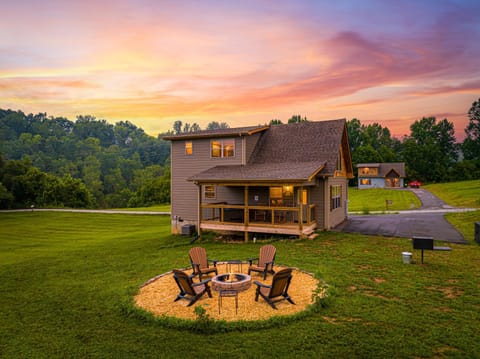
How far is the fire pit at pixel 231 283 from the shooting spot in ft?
28.7

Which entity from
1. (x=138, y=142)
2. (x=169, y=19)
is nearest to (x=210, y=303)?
(x=169, y=19)

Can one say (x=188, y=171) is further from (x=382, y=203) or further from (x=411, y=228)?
(x=382, y=203)

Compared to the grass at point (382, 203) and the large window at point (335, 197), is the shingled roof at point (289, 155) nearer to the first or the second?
the large window at point (335, 197)

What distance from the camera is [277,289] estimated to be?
7.79m

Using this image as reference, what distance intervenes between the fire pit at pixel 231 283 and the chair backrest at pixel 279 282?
129 cm

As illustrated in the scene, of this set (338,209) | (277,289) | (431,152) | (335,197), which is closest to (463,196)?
(338,209)

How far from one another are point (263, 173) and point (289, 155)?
13.6 feet

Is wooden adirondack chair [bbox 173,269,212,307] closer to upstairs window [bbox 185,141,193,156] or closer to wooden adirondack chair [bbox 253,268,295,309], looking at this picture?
wooden adirondack chair [bbox 253,268,295,309]

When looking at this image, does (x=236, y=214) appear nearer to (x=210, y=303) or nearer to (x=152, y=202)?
(x=210, y=303)

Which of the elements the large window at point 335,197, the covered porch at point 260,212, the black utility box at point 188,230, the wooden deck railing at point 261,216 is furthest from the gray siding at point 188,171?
the large window at point 335,197

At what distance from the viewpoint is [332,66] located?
24625mm

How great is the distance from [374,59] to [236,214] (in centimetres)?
1703

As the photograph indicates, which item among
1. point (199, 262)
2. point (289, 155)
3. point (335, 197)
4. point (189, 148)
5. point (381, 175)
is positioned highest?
point (189, 148)

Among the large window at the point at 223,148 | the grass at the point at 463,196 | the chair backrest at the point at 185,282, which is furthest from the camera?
the grass at the point at 463,196
